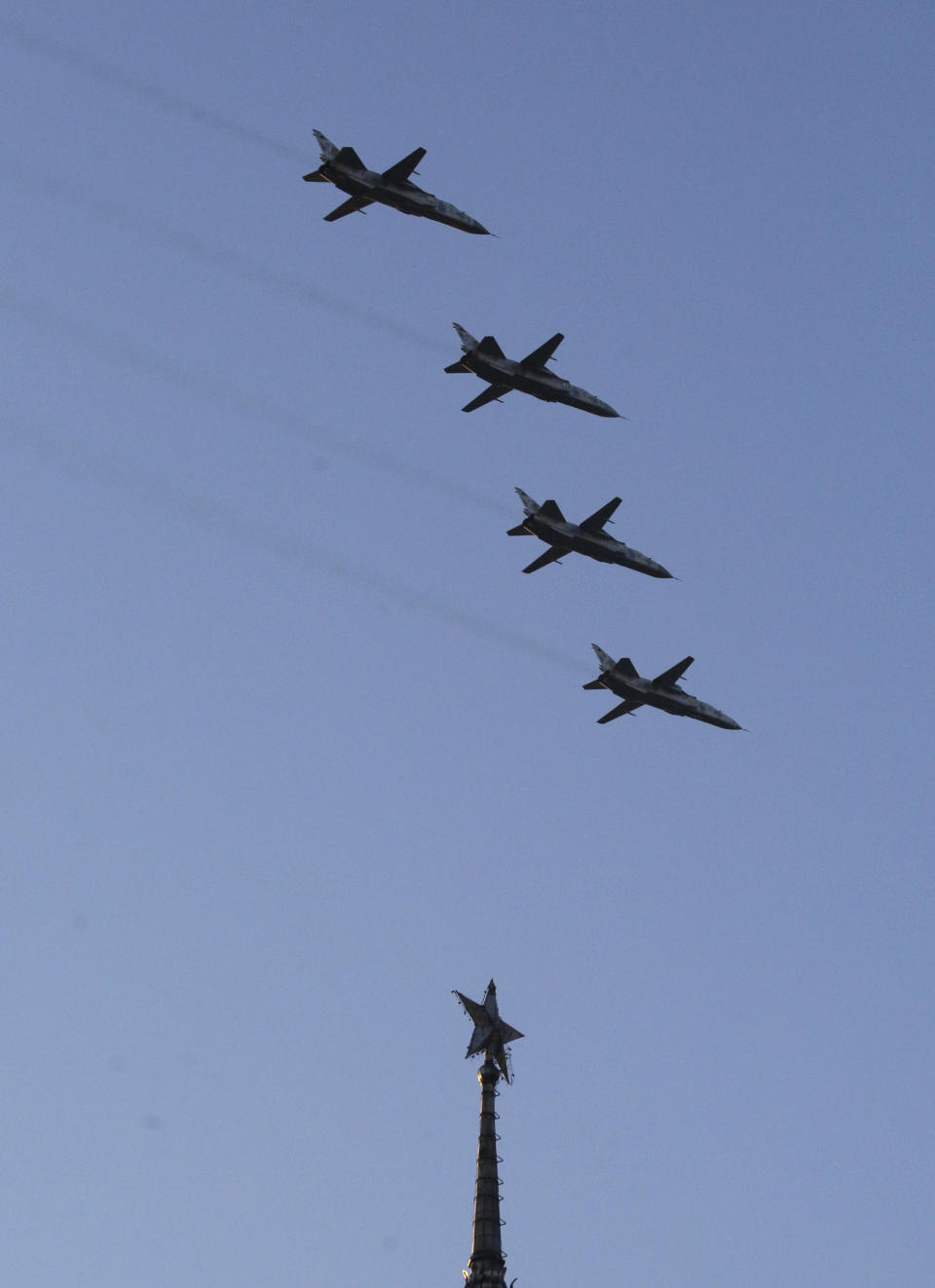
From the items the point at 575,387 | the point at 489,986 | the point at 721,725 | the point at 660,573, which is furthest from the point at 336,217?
the point at 489,986

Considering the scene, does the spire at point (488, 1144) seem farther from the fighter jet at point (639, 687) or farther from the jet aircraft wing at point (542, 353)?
the jet aircraft wing at point (542, 353)

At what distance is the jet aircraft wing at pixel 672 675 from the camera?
143 meters

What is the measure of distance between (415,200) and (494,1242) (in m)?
64.5

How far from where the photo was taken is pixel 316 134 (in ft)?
427

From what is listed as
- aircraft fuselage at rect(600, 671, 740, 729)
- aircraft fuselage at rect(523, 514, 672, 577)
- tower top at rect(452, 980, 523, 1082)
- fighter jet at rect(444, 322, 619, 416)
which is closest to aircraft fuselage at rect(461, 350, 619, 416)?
fighter jet at rect(444, 322, 619, 416)

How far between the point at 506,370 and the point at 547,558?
1309 cm

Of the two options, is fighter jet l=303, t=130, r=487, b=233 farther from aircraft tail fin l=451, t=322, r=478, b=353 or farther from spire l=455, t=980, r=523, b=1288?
spire l=455, t=980, r=523, b=1288

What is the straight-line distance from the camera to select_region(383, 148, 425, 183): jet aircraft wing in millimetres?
127750

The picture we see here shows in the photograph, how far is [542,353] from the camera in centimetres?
13600

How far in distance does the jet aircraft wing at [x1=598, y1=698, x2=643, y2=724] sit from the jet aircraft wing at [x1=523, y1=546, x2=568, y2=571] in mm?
10610

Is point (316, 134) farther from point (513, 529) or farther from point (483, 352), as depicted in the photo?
point (513, 529)

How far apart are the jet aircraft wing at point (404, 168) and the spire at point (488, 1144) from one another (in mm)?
56334

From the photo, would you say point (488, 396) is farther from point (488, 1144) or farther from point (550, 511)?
point (488, 1144)

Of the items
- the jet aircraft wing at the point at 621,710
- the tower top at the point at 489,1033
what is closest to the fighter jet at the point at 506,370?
the jet aircraft wing at the point at 621,710
